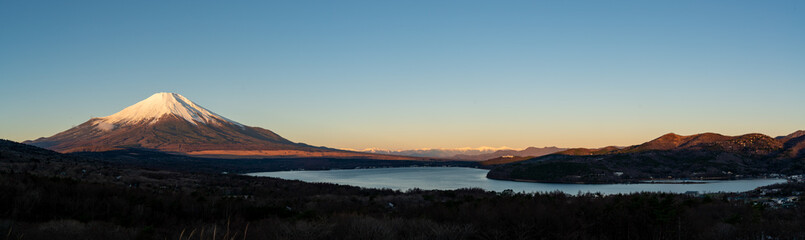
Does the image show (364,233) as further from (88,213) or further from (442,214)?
(88,213)

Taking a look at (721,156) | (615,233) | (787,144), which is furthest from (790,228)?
(787,144)

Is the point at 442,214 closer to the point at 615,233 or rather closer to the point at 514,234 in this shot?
the point at 514,234

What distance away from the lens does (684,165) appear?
14225cm

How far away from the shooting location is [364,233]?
10672 millimetres

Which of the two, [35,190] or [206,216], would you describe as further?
[206,216]

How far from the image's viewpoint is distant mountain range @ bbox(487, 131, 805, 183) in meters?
130

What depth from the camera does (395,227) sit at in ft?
38.6

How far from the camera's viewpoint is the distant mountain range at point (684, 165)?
426 ft

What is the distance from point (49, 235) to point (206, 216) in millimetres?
7566

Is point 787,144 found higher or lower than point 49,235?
higher

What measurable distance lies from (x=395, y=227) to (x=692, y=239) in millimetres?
7905

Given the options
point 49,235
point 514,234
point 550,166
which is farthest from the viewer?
point 550,166

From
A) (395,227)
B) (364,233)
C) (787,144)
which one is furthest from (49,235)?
(787,144)

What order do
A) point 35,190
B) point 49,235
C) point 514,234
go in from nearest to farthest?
point 49,235, point 514,234, point 35,190
